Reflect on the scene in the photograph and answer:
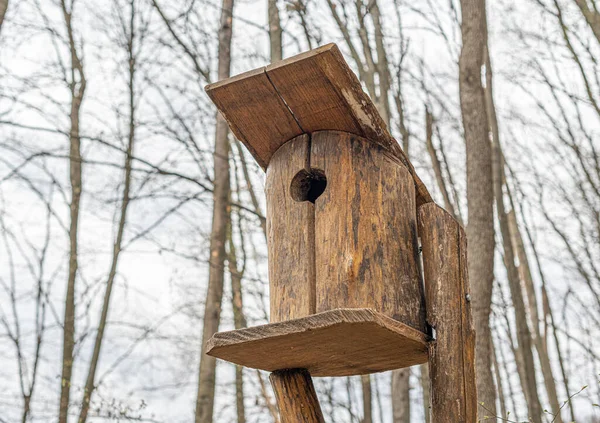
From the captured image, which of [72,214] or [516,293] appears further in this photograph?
[72,214]

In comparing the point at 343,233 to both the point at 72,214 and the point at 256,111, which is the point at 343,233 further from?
the point at 72,214

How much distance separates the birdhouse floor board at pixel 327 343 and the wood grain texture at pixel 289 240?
18 cm

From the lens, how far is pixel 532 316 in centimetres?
1220

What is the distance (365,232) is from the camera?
289 cm

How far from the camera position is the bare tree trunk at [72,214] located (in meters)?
8.33

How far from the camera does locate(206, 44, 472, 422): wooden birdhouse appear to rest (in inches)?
110

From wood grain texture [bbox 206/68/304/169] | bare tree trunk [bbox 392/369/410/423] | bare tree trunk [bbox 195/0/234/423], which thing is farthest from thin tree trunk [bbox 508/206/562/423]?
wood grain texture [bbox 206/68/304/169]

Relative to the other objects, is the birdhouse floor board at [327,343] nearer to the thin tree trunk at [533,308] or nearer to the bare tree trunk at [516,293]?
the bare tree trunk at [516,293]

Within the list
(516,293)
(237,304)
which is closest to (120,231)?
(237,304)

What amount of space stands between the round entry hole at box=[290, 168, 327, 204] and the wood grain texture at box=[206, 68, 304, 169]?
0.21 m

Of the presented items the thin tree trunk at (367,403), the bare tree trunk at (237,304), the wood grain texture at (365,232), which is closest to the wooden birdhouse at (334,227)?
the wood grain texture at (365,232)

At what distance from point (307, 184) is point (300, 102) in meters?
0.39

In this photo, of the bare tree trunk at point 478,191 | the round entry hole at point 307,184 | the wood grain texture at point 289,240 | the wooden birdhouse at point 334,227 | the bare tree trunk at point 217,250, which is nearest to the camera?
the wooden birdhouse at point 334,227

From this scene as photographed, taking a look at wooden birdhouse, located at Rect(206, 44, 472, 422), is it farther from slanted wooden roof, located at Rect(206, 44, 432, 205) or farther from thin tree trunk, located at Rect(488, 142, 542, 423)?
thin tree trunk, located at Rect(488, 142, 542, 423)
